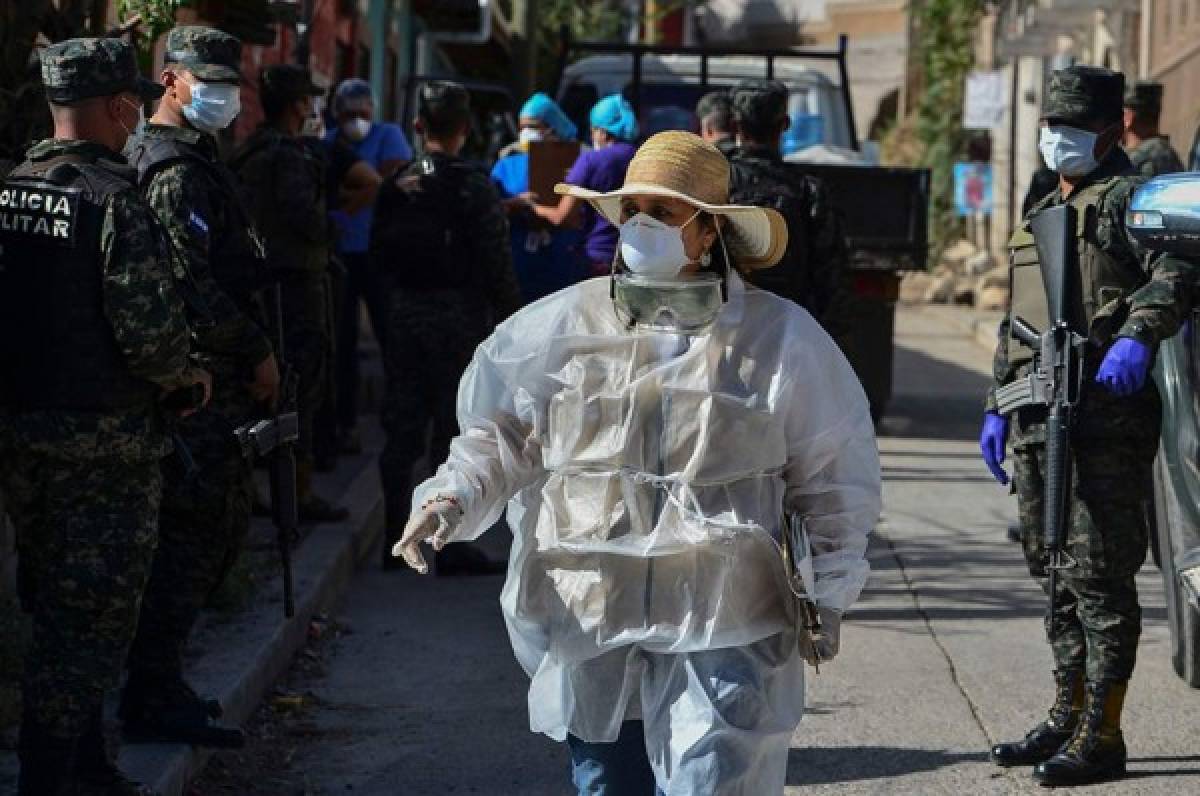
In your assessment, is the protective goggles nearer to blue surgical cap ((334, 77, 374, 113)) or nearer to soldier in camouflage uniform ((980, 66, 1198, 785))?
soldier in camouflage uniform ((980, 66, 1198, 785))

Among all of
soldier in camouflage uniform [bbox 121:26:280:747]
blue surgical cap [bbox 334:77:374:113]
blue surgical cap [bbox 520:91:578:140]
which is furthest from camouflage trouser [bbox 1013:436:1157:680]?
blue surgical cap [bbox 334:77:374:113]

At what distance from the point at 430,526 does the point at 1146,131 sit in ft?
25.8

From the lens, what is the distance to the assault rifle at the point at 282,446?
6164 mm

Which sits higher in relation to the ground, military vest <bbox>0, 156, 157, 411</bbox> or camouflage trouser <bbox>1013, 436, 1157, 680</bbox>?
military vest <bbox>0, 156, 157, 411</bbox>

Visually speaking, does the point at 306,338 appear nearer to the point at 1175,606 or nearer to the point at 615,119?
the point at 615,119

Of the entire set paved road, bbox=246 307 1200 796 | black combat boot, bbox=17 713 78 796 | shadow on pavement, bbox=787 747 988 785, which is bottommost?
paved road, bbox=246 307 1200 796

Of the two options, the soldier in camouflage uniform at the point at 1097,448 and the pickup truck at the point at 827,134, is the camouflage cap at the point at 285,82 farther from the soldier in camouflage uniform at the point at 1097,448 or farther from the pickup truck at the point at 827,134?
the pickup truck at the point at 827,134

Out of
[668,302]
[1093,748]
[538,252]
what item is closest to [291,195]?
[538,252]

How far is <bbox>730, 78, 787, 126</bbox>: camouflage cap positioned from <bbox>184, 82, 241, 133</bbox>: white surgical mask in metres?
2.38

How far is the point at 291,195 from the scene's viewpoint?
28.2 feet

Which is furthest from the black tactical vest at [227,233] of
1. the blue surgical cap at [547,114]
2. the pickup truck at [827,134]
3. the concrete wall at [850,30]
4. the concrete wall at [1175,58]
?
the concrete wall at [850,30]

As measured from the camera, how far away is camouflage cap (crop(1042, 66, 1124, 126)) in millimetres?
6168

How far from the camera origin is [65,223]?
16.2 ft

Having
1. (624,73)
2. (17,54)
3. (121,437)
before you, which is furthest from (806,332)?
(624,73)
